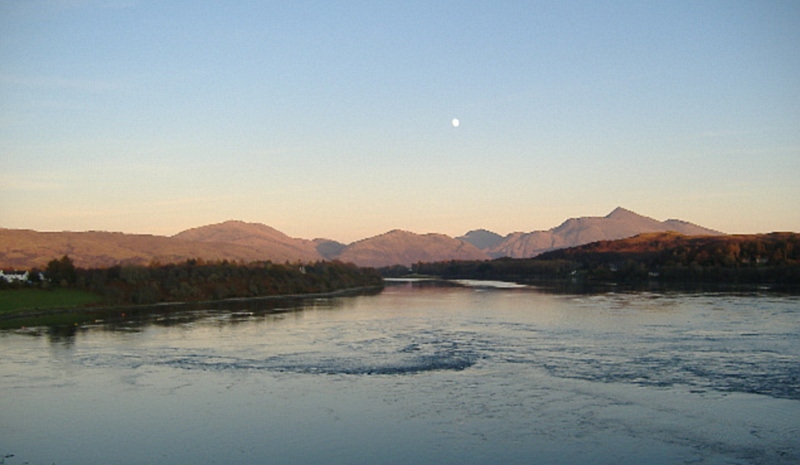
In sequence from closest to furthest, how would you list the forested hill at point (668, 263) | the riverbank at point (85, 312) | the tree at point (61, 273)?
1. the riverbank at point (85, 312)
2. the tree at point (61, 273)
3. the forested hill at point (668, 263)

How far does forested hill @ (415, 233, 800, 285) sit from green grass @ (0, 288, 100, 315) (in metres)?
63.9

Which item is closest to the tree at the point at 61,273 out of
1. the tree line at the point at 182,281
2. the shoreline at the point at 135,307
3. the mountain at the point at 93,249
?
the tree line at the point at 182,281

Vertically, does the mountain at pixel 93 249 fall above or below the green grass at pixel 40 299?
above

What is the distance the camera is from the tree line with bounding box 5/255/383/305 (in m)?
49.3

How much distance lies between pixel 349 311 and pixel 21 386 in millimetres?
25791

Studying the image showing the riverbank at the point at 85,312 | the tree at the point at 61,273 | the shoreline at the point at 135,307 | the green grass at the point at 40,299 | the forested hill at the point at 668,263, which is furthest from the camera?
the forested hill at the point at 668,263

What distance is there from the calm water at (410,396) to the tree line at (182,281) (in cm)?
2141

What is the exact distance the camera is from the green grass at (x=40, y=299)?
4081 cm

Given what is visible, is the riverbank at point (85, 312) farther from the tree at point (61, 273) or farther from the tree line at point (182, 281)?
the tree at point (61, 273)

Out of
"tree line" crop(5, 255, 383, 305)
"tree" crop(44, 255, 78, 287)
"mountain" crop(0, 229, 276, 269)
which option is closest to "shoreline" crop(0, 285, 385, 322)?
"tree line" crop(5, 255, 383, 305)

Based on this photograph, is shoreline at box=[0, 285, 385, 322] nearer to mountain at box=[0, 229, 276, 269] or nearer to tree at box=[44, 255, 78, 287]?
tree at box=[44, 255, 78, 287]

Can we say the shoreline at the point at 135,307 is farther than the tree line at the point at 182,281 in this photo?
No

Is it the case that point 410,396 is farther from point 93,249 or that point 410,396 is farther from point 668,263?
point 93,249

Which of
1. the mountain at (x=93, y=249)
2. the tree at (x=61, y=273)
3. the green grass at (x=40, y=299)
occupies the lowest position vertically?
the green grass at (x=40, y=299)
